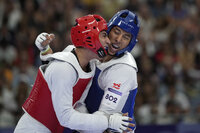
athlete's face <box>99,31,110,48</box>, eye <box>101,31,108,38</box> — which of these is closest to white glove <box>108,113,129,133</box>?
athlete's face <box>99,31,110,48</box>

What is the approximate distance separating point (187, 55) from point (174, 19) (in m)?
1.34

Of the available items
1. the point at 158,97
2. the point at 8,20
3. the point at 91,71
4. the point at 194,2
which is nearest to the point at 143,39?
the point at 158,97

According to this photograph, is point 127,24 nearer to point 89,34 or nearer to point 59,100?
point 89,34

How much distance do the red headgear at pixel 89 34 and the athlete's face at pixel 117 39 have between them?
1.09 ft

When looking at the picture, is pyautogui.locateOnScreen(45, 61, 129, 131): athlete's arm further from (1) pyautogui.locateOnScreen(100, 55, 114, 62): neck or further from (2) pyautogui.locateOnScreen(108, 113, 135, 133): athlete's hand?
(1) pyautogui.locateOnScreen(100, 55, 114, 62): neck

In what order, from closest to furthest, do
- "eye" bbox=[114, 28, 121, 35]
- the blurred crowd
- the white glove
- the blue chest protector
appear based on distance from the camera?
the white glove
the blue chest protector
"eye" bbox=[114, 28, 121, 35]
the blurred crowd

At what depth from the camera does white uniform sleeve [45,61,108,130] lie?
4309mm

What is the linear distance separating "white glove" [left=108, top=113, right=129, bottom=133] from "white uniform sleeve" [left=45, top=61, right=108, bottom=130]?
0.08 metres

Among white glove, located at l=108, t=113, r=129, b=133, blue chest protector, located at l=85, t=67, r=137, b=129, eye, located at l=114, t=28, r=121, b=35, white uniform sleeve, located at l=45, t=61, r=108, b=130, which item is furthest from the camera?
eye, located at l=114, t=28, r=121, b=35

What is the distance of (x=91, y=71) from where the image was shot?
470 cm

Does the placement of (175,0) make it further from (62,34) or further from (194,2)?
(62,34)

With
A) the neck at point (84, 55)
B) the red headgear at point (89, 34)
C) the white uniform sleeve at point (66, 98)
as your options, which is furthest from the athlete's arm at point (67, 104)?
the red headgear at point (89, 34)

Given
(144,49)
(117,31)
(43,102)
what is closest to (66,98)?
(43,102)

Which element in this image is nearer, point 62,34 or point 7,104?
point 7,104
